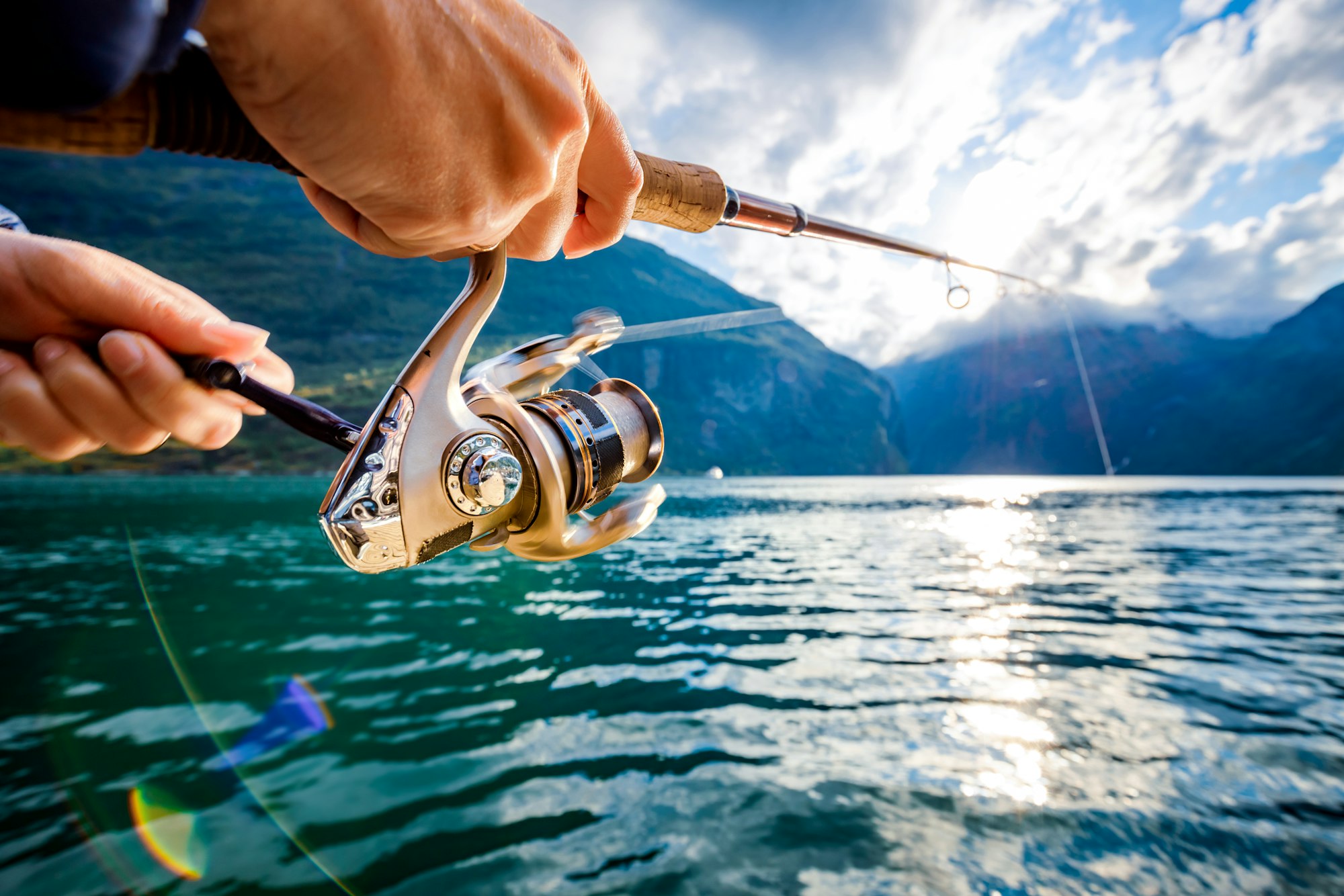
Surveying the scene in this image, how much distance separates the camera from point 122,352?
1.05 metres


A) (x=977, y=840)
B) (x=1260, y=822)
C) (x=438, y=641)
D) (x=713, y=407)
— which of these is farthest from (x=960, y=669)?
(x=713, y=407)

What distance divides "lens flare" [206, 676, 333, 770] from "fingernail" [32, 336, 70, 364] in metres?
4.51

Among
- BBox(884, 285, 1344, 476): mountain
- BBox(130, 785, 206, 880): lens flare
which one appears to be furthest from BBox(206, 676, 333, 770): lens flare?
BBox(884, 285, 1344, 476): mountain

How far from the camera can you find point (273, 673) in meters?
6.61

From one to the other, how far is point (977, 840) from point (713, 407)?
14005 cm

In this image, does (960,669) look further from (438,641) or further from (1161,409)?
(1161,409)

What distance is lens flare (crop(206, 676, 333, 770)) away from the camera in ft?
15.2

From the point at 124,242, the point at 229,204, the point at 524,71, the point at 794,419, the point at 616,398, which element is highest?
→ the point at 229,204

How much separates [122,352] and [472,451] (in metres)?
0.55

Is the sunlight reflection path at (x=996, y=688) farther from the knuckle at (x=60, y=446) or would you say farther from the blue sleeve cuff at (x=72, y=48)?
the blue sleeve cuff at (x=72, y=48)

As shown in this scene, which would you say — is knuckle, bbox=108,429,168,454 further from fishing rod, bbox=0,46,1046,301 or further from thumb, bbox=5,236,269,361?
fishing rod, bbox=0,46,1046,301

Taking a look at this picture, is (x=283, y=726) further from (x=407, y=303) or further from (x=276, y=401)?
(x=407, y=303)

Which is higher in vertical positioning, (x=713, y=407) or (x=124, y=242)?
(x=124, y=242)

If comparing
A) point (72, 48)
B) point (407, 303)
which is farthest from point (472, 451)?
point (407, 303)
